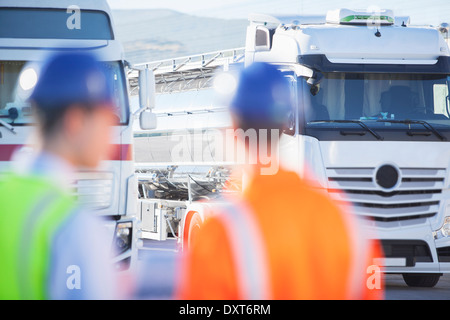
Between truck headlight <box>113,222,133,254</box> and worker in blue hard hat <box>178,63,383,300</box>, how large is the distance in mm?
6935

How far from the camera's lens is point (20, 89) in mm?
9398

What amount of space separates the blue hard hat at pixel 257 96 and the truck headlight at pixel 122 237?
22.9 ft

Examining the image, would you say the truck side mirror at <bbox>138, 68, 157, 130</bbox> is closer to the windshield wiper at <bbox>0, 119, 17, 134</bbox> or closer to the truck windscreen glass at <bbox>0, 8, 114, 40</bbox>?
the truck windscreen glass at <bbox>0, 8, 114, 40</bbox>

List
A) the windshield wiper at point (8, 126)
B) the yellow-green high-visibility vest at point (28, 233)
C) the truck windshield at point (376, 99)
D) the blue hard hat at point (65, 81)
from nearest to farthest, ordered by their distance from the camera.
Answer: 1. the yellow-green high-visibility vest at point (28, 233)
2. the blue hard hat at point (65, 81)
3. the windshield wiper at point (8, 126)
4. the truck windshield at point (376, 99)

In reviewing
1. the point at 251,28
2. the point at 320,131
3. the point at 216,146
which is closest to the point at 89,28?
the point at 251,28

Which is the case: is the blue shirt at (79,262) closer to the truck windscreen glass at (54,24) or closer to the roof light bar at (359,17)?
the truck windscreen glass at (54,24)

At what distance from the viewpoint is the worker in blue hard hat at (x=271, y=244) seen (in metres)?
2.20

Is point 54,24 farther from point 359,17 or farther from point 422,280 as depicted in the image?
point 422,280

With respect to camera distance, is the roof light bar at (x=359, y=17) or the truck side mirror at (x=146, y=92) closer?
the truck side mirror at (x=146, y=92)

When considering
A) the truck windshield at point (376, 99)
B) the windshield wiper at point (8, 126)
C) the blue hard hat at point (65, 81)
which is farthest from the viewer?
the truck windshield at point (376, 99)

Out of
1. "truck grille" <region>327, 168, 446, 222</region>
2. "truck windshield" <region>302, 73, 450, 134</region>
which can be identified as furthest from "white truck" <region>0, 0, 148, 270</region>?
"truck grille" <region>327, 168, 446, 222</region>

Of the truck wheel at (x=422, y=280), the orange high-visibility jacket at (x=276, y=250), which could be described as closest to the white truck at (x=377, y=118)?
the truck wheel at (x=422, y=280)

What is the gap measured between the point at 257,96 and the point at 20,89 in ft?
24.3

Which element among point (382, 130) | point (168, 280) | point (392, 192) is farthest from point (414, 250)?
point (168, 280)
